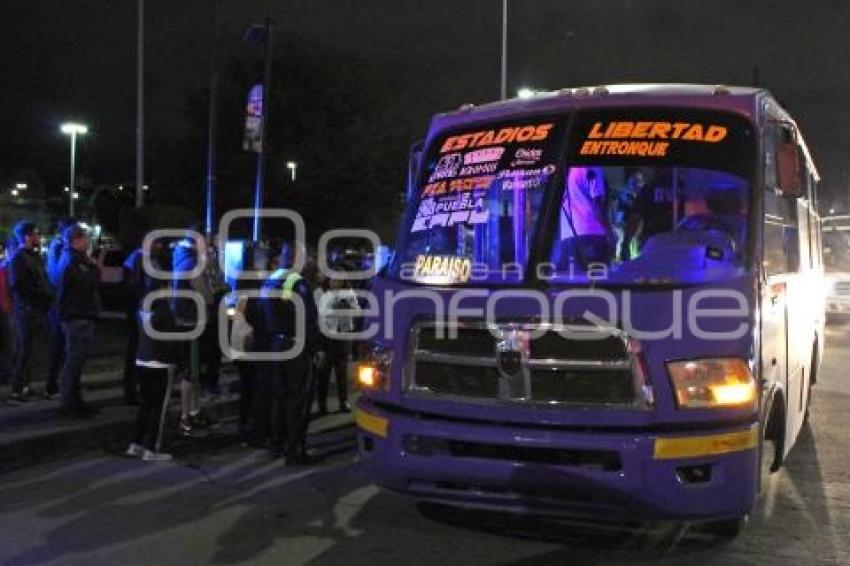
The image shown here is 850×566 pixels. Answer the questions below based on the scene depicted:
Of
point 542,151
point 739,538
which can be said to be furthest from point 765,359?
point 542,151

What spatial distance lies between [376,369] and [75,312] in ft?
13.9

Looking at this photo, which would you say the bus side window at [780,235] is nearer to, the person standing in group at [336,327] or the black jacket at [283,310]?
the black jacket at [283,310]

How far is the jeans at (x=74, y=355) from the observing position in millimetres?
8766

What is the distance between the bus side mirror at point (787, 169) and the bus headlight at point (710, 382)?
4.53 feet

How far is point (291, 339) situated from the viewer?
788 cm

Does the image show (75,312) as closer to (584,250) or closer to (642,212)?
(584,250)

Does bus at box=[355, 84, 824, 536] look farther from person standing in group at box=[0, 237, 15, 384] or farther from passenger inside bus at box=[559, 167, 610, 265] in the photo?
person standing in group at box=[0, 237, 15, 384]

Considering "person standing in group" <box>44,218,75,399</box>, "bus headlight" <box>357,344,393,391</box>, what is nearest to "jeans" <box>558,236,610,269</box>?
"bus headlight" <box>357,344,393,391</box>

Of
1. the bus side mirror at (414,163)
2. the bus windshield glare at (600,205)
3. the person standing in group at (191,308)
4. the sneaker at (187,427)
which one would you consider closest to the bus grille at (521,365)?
the bus windshield glare at (600,205)

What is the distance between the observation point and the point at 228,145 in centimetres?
4803

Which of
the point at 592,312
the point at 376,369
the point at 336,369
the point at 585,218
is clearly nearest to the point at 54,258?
the point at 336,369

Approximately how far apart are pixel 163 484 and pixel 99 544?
147 cm

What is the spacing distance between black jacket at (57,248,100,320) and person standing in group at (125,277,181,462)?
3.56 ft

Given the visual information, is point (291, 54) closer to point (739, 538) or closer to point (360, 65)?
point (360, 65)
